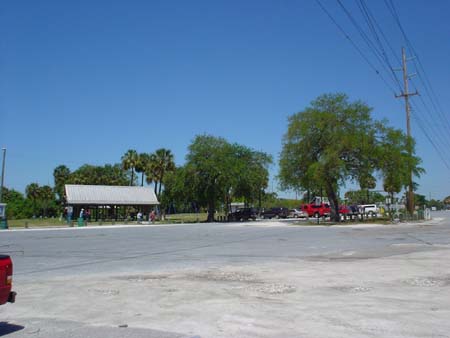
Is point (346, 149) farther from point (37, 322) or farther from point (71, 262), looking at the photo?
point (37, 322)

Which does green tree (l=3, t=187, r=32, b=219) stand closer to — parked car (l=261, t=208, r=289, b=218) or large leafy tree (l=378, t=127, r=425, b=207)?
parked car (l=261, t=208, r=289, b=218)

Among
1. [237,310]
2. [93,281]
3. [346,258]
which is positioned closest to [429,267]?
[346,258]

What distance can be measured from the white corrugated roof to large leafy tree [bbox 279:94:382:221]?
93.2ft

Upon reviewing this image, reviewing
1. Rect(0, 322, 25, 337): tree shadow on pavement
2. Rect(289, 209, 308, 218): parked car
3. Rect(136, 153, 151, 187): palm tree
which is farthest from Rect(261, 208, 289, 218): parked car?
Rect(0, 322, 25, 337): tree shadow on pavement

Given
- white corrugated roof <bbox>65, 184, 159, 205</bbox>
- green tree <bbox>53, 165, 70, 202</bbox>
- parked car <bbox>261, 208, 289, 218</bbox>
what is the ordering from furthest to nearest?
green tree <bbox>53, 165, 70, 202</bbox> → parked car <bbox>261, 208, 289, 218</bbox> → white corrugated roof <bbox>65, 184, 159, 205</bbox>

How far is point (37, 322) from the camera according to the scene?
767cm

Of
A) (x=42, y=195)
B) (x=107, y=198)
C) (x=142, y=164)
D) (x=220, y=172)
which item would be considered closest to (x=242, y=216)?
(x=220, y=172)

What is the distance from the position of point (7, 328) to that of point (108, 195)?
208 feet

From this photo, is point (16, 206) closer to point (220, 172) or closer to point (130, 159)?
point (130, 159)

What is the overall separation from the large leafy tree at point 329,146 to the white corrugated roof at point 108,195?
28402 millimetres

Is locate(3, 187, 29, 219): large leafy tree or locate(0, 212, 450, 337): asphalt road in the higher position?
locate(3, 187, 29, 219): large leafy tree

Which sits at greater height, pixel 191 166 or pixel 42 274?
pixel 191 166

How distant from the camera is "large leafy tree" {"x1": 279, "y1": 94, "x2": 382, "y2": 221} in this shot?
4612cm

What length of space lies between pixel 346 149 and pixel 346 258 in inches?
1251
